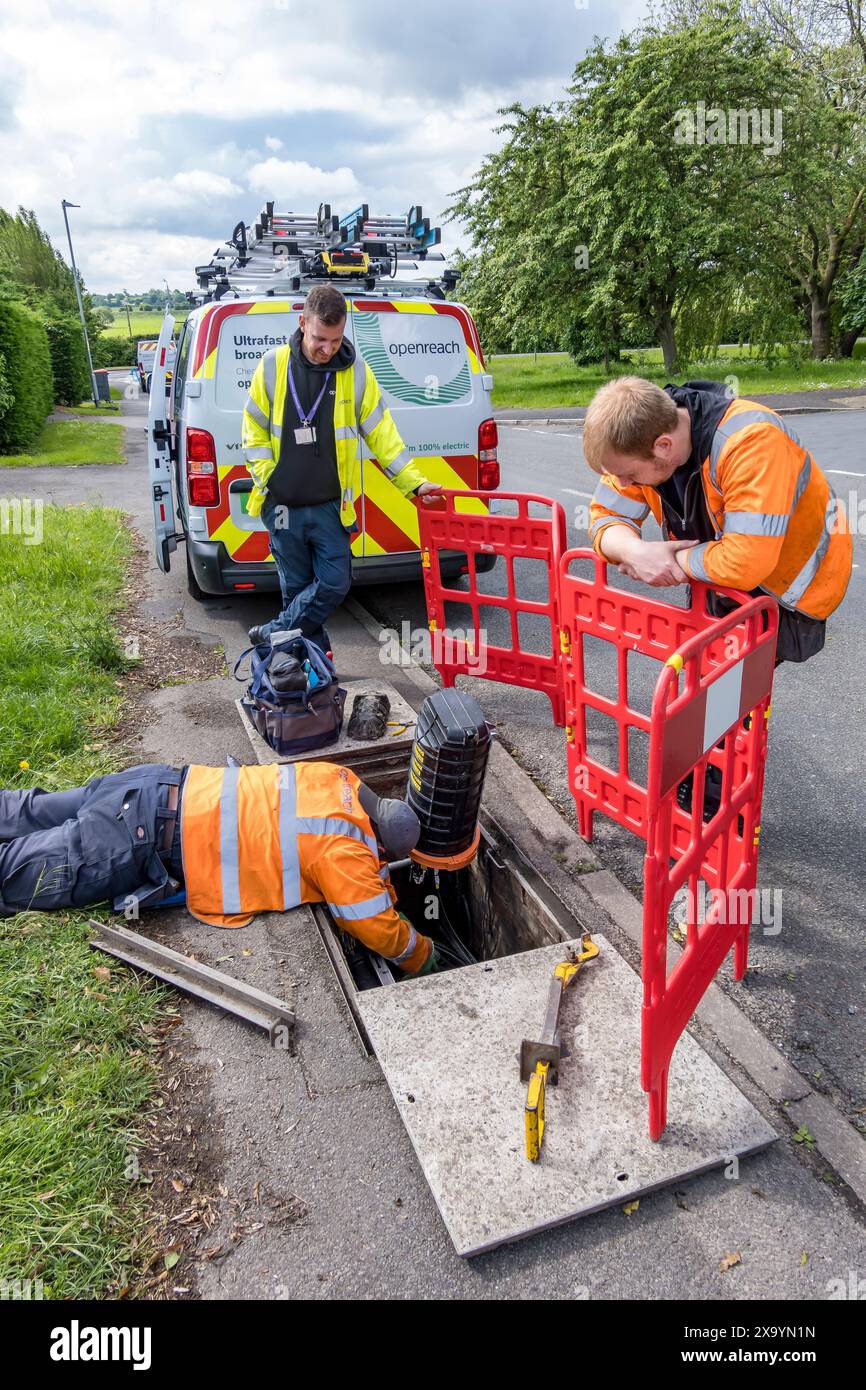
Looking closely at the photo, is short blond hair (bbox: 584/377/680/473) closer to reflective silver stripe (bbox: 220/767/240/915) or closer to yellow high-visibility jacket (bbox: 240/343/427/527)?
reflective silver stripe (bbox: 220/767/240/915)

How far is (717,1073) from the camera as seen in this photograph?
261 cm

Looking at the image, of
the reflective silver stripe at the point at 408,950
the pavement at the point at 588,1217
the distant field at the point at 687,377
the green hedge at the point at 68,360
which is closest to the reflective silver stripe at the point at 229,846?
the pavement at the point at 588,1217

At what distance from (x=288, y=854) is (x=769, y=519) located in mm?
1974

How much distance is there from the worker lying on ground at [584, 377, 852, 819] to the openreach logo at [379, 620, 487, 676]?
186 centimetres

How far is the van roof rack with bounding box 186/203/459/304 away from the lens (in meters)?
6.44

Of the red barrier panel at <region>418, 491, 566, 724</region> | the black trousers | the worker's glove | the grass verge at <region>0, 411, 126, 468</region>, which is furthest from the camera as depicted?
the grass verge at <region>0, 411, 126, 468</region>

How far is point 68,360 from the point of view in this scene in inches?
1187

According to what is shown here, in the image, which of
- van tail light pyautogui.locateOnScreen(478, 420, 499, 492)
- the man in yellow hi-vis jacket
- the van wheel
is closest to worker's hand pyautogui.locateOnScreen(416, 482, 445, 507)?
the man in yellow hi-vis jacket

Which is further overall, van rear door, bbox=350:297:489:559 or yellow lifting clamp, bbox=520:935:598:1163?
van rear door, bbox=350:297:489:559

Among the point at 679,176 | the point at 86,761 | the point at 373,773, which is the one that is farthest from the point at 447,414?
the point at 679,176
